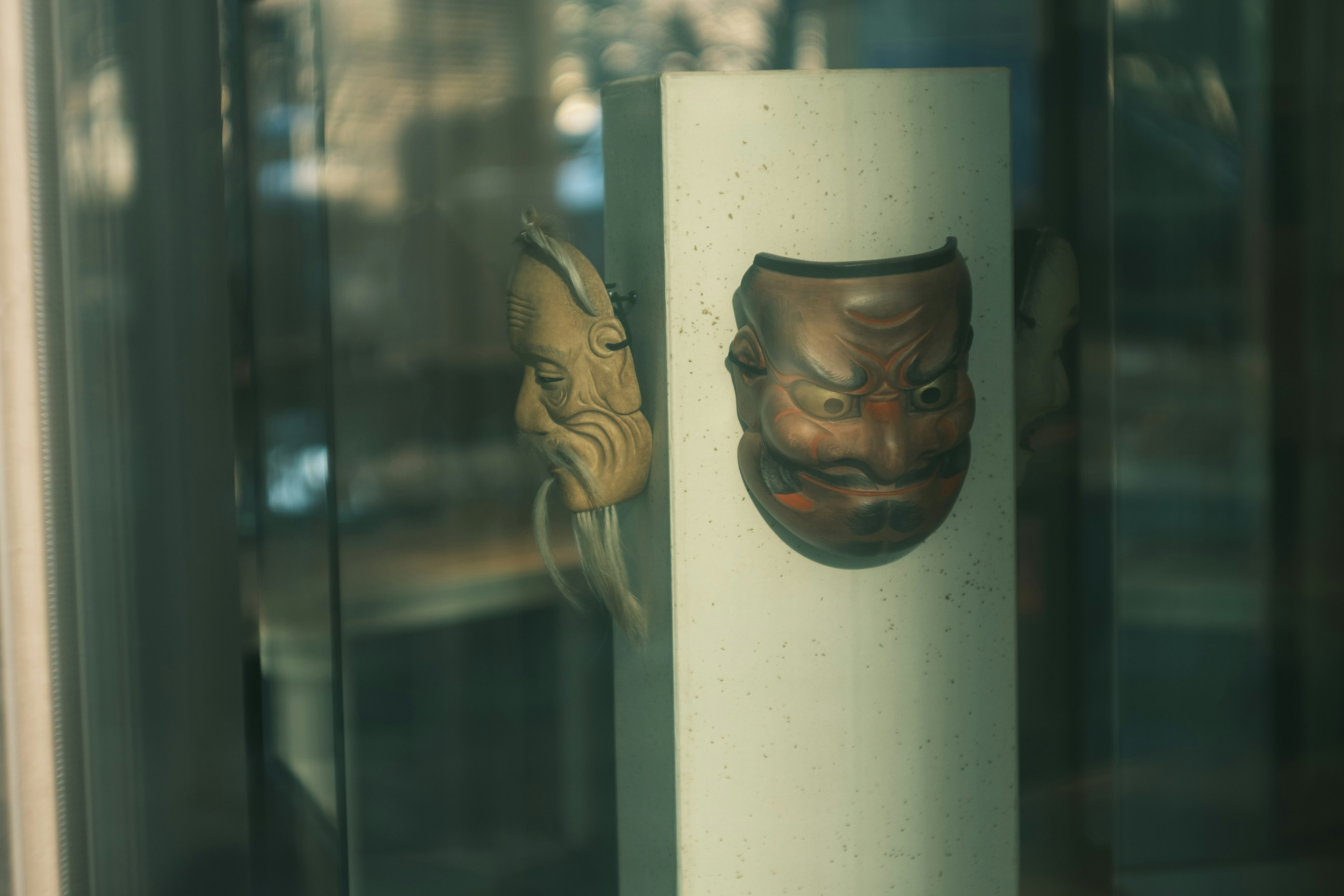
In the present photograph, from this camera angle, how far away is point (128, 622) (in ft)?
3.56

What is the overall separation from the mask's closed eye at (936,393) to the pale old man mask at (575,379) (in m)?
0.26

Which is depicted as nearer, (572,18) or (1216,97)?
(572,18)

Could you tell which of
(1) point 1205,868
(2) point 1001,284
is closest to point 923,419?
(2) point 1001,284

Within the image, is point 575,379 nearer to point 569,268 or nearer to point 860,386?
point 569,268

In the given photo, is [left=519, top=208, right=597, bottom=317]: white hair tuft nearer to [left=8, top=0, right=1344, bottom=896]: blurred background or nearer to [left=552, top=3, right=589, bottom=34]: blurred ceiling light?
[left=8, top=0, right=1344, bottom=896]: blurred background

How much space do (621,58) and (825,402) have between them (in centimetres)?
63

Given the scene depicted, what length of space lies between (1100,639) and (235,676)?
1271mm

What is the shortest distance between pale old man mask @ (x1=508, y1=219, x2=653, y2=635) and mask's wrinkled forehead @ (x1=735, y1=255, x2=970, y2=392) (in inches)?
6.4

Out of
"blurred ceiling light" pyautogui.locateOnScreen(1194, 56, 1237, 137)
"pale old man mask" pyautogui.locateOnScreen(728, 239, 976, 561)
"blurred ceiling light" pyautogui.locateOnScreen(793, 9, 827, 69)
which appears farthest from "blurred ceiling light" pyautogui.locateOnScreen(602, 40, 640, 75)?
"blurred ceiling light" pyautogui.locateOnScreen(1194, 56, 1237, 137)

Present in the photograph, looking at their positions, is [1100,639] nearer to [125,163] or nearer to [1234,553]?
[1234,553]

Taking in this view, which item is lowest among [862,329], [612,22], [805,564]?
[805,564]

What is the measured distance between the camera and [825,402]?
38.6 inches

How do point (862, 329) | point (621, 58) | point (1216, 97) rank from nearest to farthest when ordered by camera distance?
point (862, 329), point (621, 58), point (1216, 97)

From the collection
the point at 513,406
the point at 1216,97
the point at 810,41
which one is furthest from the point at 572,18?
the point at 1216,97
